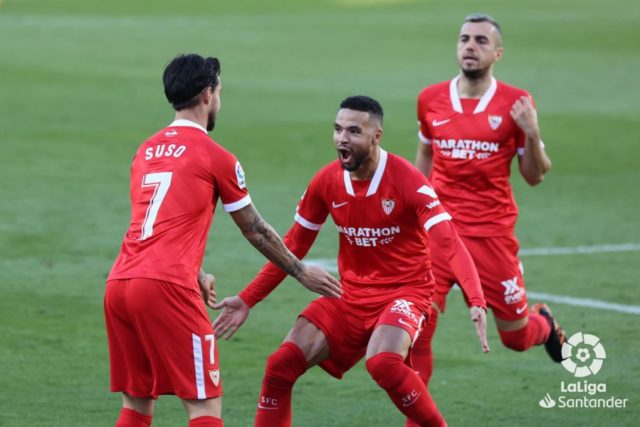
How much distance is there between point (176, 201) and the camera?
7.46 meters

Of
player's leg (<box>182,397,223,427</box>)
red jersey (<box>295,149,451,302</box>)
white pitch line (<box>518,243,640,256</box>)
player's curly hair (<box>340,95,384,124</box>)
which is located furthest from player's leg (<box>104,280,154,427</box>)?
white pitch line (<box>518,243,640,256</box>)

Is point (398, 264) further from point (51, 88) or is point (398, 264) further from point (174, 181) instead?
point (51, 88)

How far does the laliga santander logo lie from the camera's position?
10859 millimetres

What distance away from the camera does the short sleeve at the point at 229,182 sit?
7555 mm

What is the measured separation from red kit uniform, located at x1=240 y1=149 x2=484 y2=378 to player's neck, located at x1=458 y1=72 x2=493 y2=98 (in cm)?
225

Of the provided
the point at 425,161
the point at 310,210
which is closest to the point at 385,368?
the point at 310,210

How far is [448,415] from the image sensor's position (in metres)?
9.75

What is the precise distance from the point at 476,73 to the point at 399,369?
11.0 ft

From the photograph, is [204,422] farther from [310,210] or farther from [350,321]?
[310,210]

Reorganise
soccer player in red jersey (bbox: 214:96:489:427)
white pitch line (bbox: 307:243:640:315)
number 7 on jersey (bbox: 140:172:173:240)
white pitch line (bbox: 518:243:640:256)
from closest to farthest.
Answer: number 7 on jersey (bbox: 140:172:173:240) < soccer player in red jersey (bbox: 214:96:489:427) < white pitch line (bbox: 307:243:640:315) < white pitch line (bbox: 518:243:640:256)

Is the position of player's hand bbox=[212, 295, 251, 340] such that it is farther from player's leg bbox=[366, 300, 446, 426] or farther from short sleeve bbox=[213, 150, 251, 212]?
short sleeve bbox=[213, 150, 251, 212]

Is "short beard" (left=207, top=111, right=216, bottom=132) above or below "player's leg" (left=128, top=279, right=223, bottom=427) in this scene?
above

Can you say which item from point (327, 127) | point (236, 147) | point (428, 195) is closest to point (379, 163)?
point (428, 195)

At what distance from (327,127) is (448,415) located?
45.9ft
